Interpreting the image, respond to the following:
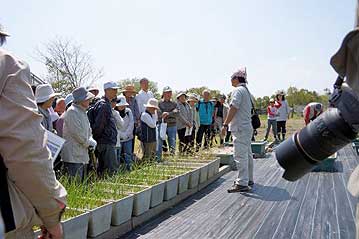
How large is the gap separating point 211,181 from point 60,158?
238 centimetres

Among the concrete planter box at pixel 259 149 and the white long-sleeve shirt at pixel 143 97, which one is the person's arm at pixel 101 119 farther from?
the concrete planter box at pixel 259 149

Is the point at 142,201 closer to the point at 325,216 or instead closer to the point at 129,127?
the point at 325,216

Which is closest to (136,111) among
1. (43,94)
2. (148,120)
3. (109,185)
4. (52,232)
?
(148,120)

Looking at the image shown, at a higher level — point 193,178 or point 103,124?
point 103,124

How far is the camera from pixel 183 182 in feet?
15.7

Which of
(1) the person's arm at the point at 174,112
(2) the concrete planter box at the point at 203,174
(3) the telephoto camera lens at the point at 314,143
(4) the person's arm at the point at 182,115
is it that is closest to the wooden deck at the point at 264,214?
(2) the concrete planter box at the point at 203,174

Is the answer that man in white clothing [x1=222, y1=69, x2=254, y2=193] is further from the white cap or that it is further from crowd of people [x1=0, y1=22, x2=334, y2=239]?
the white cap

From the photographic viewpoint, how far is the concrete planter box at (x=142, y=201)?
12.3ft

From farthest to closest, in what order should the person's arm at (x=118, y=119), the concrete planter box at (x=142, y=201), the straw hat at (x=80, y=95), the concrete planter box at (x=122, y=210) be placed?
the person's arm at (x=118, y=119)
the straw hat at (x=80, y=95)
the concrete planter box at (x=142, y=201)
the concrete planter box at (x=122, y=210)

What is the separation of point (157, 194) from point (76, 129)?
1.09 metres

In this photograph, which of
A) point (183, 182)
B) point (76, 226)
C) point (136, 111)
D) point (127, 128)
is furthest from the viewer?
point (136, 111)

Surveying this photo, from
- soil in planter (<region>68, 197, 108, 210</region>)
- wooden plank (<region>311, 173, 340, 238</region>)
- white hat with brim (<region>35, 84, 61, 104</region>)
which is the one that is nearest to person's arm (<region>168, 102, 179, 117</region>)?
wooden plank (<region>311, 173, 340, 238</region>)

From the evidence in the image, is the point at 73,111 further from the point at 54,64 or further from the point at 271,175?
the point at 54,64

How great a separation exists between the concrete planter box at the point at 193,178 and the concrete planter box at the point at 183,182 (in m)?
0.10
